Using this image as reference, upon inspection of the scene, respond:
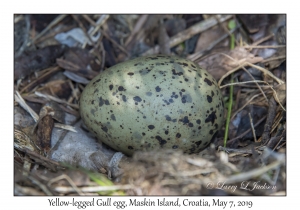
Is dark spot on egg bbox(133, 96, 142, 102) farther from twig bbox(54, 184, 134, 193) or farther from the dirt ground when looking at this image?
twig bbox(54, 184, 134, 193)

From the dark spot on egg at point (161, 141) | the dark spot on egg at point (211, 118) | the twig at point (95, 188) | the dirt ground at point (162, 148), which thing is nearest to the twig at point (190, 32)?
the dirt ground at point (162, 148)

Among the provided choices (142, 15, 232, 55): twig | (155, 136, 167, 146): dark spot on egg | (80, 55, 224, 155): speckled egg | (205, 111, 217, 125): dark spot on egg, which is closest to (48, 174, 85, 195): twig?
(80, 55, 224, 155): speckled egg

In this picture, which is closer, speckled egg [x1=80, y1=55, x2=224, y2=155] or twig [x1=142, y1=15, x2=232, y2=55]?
speckled egg [x1=80, y1=55, x2=224, y2=155]

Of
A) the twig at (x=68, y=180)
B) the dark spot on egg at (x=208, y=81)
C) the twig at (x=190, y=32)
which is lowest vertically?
the twig at (x=68, y=180)

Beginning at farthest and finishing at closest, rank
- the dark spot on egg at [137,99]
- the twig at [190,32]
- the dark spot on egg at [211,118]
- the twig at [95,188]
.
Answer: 1. the twig at [190,32]
2. the dark spot on egg at [211,118]
3. the dark spot on egg at [137,99]
4. the twig at [95,188]

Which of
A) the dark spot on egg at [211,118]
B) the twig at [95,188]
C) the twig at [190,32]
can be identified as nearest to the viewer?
the twig at [95,188]

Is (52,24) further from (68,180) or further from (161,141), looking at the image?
(68,180)

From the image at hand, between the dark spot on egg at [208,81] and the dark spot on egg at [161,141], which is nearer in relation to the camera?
the dark spot on egg at [161,141]

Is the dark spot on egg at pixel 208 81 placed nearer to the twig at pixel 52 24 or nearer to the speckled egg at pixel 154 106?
the speckled egg at pixel 154 106

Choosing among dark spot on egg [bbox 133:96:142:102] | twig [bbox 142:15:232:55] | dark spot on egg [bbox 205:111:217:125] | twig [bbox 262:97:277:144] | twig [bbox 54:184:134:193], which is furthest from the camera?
twig [bbox 142:15:232:55]
